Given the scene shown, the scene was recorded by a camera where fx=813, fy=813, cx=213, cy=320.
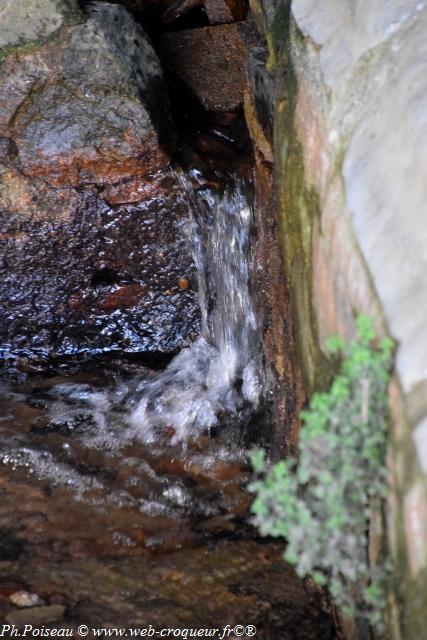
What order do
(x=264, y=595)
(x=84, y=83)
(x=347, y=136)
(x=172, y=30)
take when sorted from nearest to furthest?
(x=347, y=136), (x=264, y=595), (x=84, y=83), (x=172, y=30)

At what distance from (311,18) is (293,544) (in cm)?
146

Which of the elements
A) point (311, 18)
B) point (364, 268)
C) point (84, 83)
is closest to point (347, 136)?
point (364, 268)

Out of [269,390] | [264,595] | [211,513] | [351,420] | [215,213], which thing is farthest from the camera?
[215,213]

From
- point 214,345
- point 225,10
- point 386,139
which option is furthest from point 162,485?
point 225,10

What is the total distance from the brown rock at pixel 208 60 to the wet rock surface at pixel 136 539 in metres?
1.87

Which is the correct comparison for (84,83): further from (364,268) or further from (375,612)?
(375,612)

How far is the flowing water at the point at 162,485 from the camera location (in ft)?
7.24

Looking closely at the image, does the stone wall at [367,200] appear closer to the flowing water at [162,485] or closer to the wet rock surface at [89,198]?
the flowing water at [162,485]

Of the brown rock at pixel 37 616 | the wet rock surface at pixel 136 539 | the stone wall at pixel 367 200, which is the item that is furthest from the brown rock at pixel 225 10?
the brown rock at pixel 37 616

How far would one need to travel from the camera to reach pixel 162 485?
9.72 ft

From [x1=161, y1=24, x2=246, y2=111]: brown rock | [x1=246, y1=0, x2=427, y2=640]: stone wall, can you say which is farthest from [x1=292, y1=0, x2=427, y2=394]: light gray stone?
[x1=161, y1=24, x2=246, y2=111]: brown rock

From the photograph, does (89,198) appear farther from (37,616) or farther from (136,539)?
(37,616)

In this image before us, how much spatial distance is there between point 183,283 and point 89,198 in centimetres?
62

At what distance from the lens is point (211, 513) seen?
2.75m
